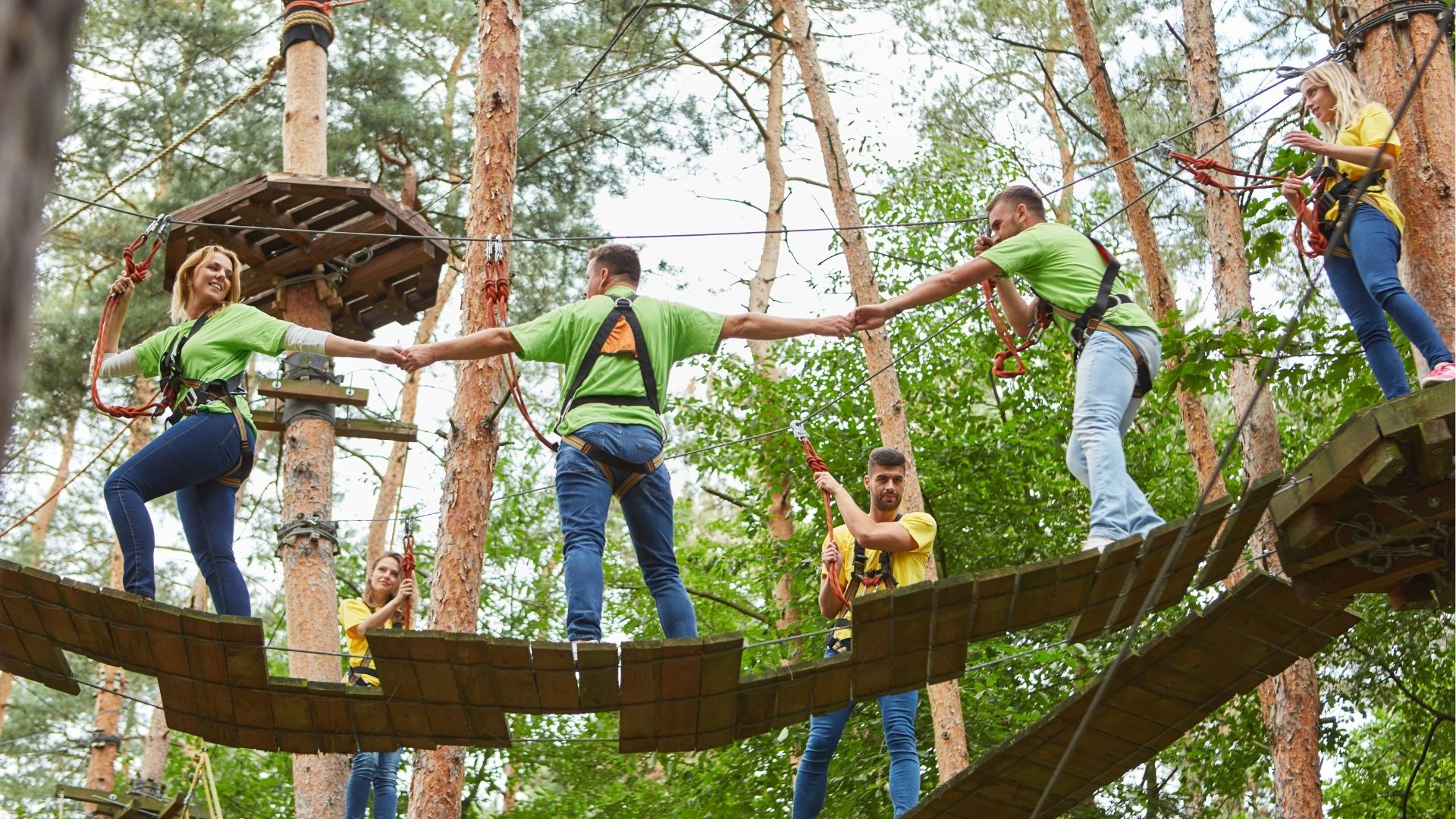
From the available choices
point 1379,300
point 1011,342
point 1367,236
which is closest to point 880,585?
point 1011,342

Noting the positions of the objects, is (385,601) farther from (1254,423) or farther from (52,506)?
(52,506)

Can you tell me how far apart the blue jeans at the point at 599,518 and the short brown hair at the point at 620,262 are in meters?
0.62

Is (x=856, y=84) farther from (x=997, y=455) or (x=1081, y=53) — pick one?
(x=1081, y=53)

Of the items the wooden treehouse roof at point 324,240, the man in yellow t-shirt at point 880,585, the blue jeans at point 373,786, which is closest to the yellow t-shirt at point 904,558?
the man in yellow t-shirt at point 880,585

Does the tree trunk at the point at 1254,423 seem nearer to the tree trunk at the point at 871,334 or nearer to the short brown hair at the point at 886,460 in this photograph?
the tree trunk at the point at 871,334

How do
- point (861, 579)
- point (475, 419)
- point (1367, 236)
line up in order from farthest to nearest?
1. point (475, 419)
2. point (861, 579)
3. point (1367, 236)

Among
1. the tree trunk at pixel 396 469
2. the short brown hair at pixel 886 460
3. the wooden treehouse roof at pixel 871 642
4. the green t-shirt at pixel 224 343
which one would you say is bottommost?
the wooden treehouse roof at pixel 871 642

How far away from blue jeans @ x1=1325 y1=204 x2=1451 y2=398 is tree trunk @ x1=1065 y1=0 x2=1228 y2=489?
4.04m

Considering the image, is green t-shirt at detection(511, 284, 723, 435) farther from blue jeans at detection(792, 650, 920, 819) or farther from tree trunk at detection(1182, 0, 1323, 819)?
tree trunk at detection(1182, 0, 1323, 819)

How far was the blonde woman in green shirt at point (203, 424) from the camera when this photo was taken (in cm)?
574

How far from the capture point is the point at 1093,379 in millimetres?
5445

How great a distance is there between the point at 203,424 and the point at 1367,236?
455 centimetres

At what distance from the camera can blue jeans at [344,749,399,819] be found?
729cm

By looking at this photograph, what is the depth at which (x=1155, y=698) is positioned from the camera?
6219mm
